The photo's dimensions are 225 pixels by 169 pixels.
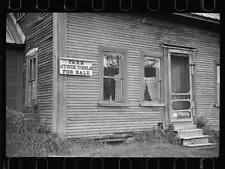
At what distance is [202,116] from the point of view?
20.4 ft

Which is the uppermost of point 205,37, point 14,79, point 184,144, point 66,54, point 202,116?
point 205,37

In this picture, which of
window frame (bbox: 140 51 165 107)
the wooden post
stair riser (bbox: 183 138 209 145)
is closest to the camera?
stair riser (bbox: 183 138 209 145)

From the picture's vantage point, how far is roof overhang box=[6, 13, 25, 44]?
16.0 feet

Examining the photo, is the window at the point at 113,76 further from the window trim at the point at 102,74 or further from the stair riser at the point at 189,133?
the stair riser at the point at 189,133

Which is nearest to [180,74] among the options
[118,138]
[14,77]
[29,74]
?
[118,138]

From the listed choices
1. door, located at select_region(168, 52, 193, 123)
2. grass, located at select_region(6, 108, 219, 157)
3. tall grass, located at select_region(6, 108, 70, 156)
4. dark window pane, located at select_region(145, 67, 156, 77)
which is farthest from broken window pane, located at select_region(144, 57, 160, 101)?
tall grass, located at select_region(6, 108, 70, 156)

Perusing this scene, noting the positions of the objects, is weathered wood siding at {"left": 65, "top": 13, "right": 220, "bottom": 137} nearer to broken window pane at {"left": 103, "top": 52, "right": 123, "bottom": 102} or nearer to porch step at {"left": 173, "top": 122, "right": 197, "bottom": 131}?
broken window pane at {"left": 103, "top": 52, "right": 123, "bottom": 102}

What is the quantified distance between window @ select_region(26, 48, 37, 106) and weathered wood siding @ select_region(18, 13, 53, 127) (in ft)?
0.24

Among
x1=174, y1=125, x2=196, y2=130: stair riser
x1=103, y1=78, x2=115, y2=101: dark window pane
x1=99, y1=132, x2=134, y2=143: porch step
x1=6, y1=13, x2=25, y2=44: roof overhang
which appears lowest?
x1=99, y1=132, x2=134, y2=143: porch step

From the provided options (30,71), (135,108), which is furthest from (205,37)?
(30,71)
